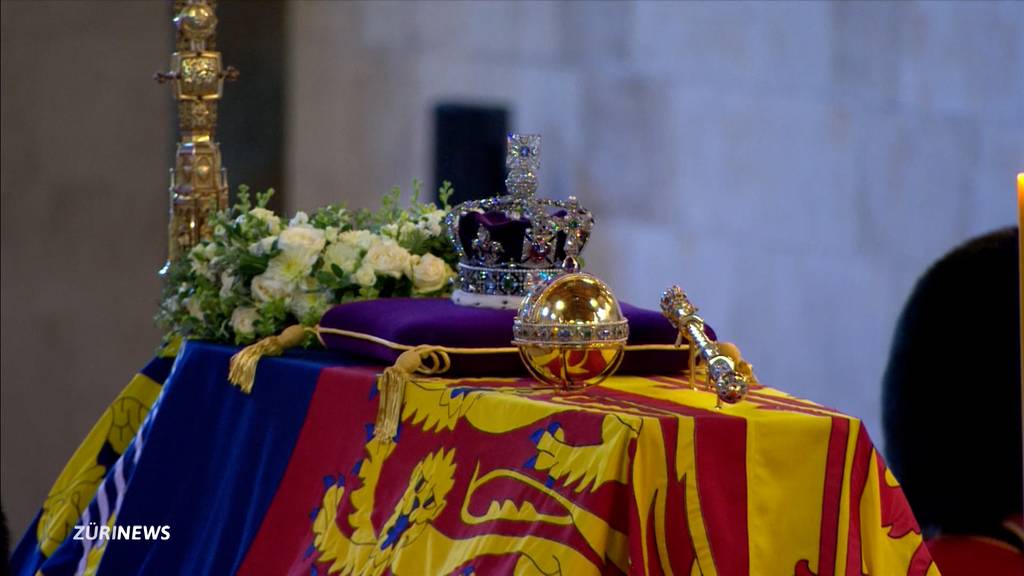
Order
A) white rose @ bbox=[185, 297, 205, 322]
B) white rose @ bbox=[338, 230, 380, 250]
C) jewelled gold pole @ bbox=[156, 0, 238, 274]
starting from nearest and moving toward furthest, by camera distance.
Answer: white rose @ bbox=[338, 230, 380, 250]
white rose @ bbox=[185, 297, 205, 322]
jewelled gold pole @ bbox=[156, 0, 238, 274]

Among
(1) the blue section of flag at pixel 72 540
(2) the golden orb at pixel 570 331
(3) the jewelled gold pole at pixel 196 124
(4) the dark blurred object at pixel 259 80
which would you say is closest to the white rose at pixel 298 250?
(1) the blue section of flag at pixel 72 540

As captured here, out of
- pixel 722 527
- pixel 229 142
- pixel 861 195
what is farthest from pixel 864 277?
pixel 229 142

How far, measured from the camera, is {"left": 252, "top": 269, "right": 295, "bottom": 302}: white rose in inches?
122

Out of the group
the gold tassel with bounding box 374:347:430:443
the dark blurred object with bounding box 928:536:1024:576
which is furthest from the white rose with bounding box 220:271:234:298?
the dark blurred object with bounding box 928:536:1024:576

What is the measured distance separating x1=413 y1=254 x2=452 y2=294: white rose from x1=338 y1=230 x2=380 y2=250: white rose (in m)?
0.11

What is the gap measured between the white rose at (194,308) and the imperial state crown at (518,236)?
0.72 metres

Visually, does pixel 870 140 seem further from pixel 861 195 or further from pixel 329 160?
pixel 329 160

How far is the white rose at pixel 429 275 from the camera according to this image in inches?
120

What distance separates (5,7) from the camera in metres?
5.64

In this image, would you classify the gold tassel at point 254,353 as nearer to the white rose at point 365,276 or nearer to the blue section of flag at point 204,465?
the blue section of flag at point 204,465

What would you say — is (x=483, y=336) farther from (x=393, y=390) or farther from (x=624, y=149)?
(x=624, y=149)

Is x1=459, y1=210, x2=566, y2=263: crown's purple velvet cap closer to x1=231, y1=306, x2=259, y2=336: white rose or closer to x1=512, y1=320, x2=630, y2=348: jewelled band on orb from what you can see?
x1=512, y1=320, x2=630, y2=348: jewelled band on orb

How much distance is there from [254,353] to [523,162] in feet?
2.01

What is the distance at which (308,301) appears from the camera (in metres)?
3.10
